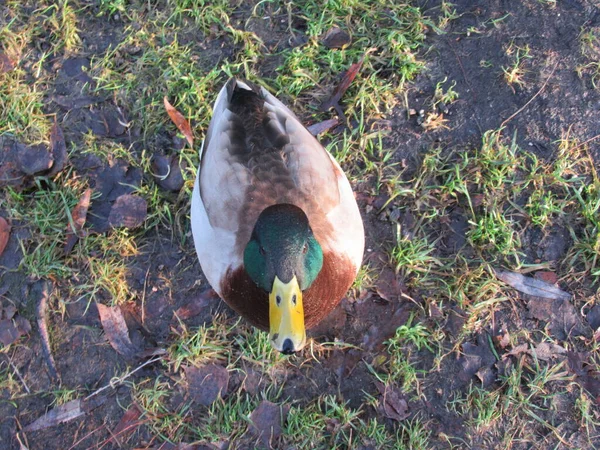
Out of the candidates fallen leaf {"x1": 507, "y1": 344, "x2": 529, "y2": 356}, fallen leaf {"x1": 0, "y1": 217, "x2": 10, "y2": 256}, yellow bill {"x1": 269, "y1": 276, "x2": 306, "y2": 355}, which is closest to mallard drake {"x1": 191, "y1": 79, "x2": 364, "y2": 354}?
yellow bill {"x1": 269, "y1": 276, "x2": 306, "y2": 355}

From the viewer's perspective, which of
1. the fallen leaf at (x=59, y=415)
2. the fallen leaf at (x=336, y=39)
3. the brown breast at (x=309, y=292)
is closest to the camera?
the brown breast at (x=309, y=292)

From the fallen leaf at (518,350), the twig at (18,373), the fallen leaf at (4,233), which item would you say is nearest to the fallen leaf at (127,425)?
the twig at (18,373)

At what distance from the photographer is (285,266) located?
7.76ft

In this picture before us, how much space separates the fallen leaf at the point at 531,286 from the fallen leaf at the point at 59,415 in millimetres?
2484

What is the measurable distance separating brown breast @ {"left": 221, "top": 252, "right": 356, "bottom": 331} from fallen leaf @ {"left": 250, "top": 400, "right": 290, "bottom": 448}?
0.48m

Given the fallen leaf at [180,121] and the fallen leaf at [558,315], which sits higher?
the fallen leaf at [180,121]

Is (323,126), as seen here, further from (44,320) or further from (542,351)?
(44,320)

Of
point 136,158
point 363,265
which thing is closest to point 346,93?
point 363,265

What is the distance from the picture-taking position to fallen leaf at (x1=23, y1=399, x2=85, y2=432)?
308cm

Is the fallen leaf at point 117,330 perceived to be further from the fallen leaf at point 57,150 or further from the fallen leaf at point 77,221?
the fallen leaf at point 57,150

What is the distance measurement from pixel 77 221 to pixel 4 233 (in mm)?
455

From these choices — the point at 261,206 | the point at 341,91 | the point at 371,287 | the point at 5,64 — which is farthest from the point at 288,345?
the point at 5,64

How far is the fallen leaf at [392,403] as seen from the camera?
9.77 ft

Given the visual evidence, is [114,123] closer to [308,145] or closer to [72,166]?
[72,166]
